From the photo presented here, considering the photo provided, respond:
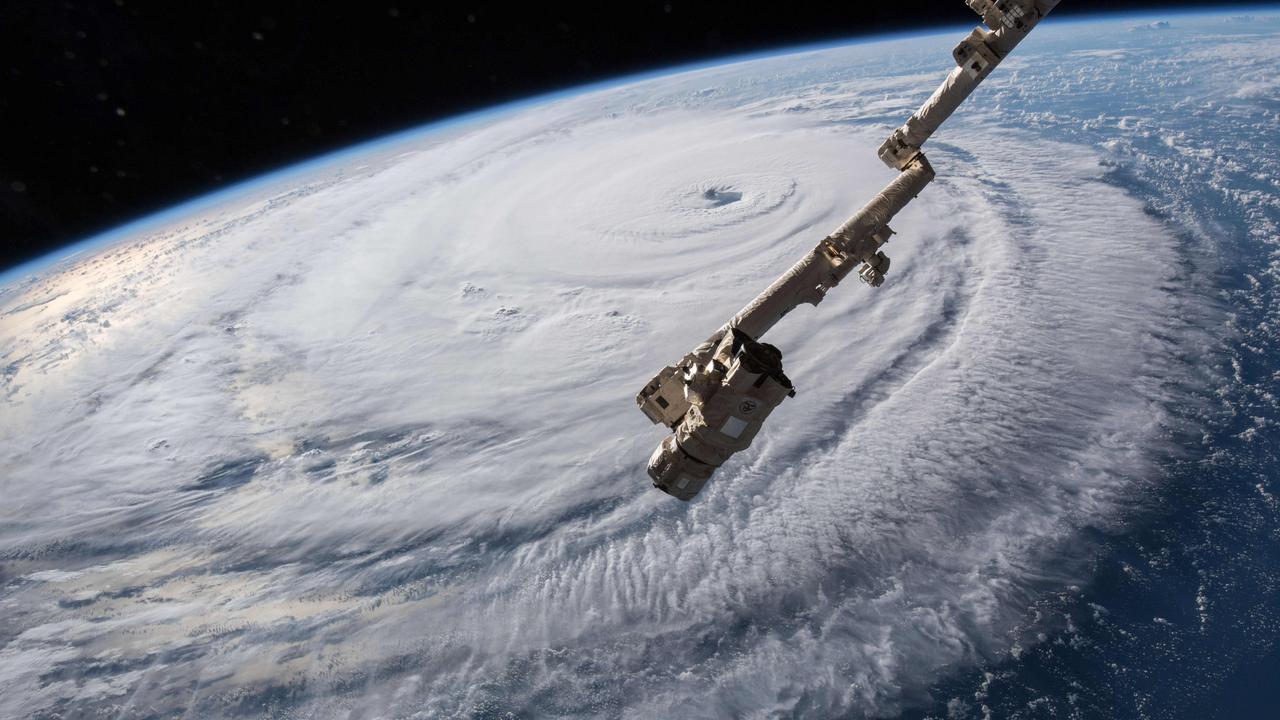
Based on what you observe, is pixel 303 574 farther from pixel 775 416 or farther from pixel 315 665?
pixel 775 416

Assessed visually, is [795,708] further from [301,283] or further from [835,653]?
[301,283]

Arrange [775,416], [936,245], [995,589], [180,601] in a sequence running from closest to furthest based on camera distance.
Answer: [995,589]
[180,601]
[775,416]
[936,245]

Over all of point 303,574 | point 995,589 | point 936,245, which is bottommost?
point 995,589

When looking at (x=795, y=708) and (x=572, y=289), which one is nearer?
(x=795, y=708)

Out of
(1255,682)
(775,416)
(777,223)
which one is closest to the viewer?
(1255,682)

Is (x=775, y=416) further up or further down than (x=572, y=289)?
further down

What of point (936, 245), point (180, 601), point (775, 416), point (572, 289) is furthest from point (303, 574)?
point (936, 245)

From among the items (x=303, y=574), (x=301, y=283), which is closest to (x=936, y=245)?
(x=303, y=574)
